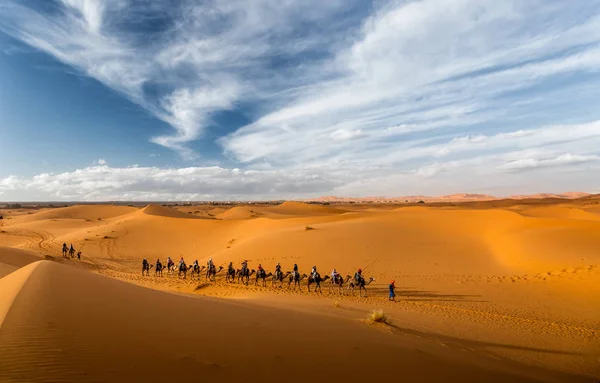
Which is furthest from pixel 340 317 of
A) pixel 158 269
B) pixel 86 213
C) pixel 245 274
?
pixel 86 213

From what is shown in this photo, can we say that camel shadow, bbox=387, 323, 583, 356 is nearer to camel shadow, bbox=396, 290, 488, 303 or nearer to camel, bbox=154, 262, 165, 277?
camel shadow, bbox=396, 290, 488, 303

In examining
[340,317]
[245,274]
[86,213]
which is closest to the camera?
[340,317]

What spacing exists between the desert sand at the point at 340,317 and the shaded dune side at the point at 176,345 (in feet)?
0.10

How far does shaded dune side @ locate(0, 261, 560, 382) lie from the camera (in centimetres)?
422

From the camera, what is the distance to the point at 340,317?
10398mm

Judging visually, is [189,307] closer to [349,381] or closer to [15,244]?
[349,381]

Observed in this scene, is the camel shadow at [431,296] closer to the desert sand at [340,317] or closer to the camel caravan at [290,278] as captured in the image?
the desert sand at [340,317]

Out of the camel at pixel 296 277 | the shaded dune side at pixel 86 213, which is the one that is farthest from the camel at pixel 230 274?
the shaded dune side at pixel 86 213

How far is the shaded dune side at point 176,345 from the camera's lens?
4.22 metres

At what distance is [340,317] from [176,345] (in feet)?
19.9

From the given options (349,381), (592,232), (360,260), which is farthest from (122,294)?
(592,232)

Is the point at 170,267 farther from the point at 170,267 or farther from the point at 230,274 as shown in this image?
the point at 230,274

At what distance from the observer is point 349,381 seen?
5.35m

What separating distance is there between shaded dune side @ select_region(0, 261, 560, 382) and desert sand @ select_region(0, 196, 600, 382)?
0.10 feet
